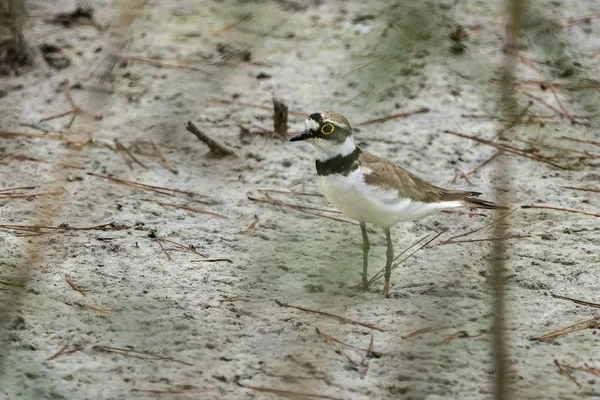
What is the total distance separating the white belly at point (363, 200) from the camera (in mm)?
3676

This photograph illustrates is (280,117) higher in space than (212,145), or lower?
higher

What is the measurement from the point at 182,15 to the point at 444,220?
2775 millimetres

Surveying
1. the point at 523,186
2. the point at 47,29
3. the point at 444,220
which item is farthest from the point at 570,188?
the point at 47,29

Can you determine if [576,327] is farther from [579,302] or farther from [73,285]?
[73,285]

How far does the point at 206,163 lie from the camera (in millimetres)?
4918

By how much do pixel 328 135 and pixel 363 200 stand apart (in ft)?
1.12

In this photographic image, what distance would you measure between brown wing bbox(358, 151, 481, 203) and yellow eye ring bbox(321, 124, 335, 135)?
19 cm

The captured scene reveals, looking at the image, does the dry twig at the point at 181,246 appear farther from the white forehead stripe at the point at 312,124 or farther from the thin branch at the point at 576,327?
the thin branch at the point at 576,327

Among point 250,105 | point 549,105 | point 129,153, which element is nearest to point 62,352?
point 129,153

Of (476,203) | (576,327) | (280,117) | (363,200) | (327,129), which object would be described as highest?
(327,129)

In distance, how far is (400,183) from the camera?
379cm

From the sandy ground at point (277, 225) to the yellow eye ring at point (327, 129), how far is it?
507mm

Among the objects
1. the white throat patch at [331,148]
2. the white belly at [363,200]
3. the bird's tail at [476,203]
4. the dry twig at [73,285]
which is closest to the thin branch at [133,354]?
the dry twig at [73,285]

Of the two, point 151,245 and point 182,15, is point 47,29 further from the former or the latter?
A: point 151,245
